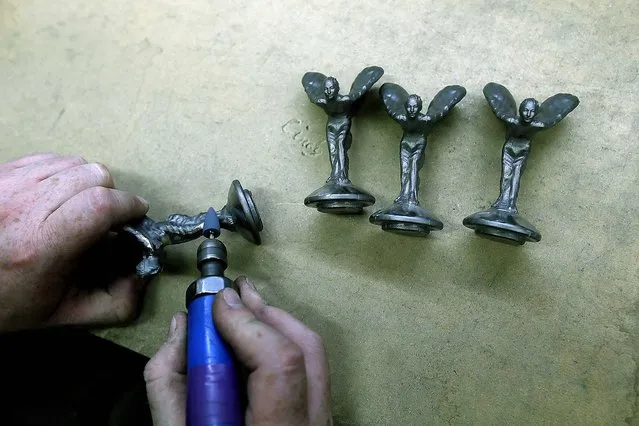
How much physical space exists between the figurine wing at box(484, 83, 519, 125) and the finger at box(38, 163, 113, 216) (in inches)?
37.9

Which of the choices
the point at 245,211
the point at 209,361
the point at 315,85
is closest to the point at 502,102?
the point at 315,85

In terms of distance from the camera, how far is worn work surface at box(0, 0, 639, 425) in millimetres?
1252

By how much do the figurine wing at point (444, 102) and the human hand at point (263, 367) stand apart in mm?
629

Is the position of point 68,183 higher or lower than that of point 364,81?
lower

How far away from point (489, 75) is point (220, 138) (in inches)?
29.9

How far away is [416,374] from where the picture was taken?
1.25 m

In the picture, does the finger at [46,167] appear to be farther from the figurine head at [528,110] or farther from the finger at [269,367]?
the figurine head at [528,110]

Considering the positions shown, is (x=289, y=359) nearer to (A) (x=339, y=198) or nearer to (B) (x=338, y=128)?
(A) (x=339, y=198)

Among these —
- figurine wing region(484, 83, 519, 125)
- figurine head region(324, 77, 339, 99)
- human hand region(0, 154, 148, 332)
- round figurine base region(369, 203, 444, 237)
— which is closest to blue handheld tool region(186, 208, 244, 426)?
human hand region(0, 154, 148, 332)

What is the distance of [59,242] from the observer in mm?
1134

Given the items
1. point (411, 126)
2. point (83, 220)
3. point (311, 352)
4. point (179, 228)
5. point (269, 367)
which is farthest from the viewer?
point (411, 126)

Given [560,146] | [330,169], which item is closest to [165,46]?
[330,169]

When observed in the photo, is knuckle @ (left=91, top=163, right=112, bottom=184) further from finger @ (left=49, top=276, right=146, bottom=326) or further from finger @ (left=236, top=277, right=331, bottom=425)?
finger @ (left=236, top=277, right=331, bottom=425)

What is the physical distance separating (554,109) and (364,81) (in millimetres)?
475
